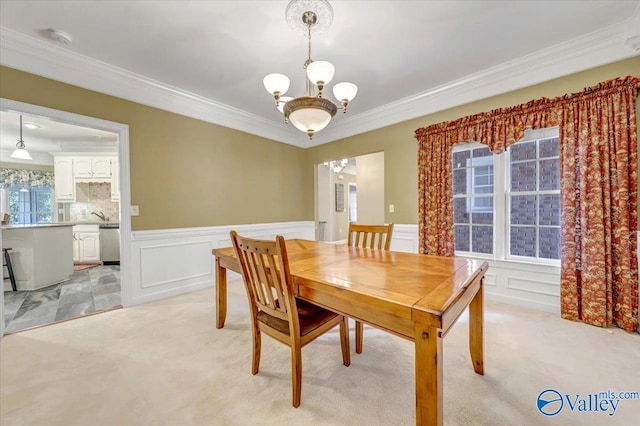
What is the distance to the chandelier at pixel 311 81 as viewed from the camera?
5.44ft

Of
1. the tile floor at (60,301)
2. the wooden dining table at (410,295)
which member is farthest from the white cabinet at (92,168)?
the wooden dining table at (410,295)

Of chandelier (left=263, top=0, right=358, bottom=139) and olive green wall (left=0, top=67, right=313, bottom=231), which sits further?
olive green wall (left=0, top=67, right=313, bottom=231)

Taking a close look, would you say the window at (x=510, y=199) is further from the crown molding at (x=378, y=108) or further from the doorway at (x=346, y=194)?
the doorway at (x=346, y=194)

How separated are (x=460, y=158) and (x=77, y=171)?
7.50 metres

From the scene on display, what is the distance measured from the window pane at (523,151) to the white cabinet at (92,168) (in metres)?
7.38

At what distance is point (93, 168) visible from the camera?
5445mm

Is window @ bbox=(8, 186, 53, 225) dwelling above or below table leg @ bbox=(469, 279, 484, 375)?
above

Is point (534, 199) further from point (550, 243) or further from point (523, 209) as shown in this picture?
point (550, 243)

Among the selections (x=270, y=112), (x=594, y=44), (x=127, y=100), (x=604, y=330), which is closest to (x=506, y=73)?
(x=594, y=44)

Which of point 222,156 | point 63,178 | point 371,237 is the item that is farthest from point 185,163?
point 63,178

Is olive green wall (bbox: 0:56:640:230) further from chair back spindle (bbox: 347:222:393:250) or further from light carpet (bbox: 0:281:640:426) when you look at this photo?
light carpet (bbox: 0:281:640:426)

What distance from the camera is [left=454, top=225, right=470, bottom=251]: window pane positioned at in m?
3.23

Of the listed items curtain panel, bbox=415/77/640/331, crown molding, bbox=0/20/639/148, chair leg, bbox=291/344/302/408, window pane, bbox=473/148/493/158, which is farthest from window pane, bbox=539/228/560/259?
chair leg, bbox=291/344/302/408

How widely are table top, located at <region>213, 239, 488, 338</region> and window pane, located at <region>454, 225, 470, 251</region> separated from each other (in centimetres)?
174
